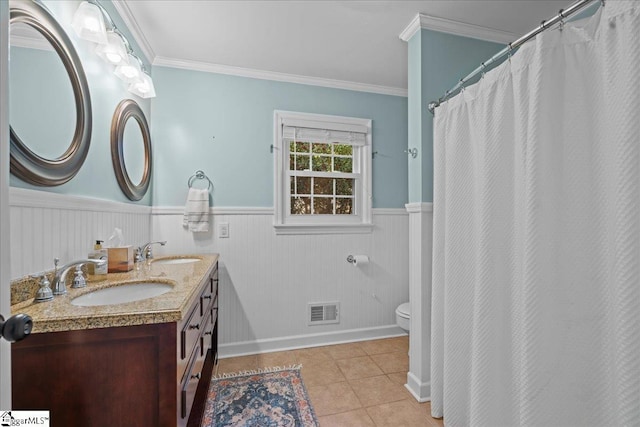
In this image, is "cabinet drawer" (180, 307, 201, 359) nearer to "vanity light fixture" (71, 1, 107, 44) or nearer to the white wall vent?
"vanity light fixture" (71, 1, 107, 44)

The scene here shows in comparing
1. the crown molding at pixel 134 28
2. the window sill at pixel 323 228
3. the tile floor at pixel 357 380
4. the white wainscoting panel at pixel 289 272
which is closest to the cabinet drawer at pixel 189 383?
the tile floor at pixel 357 380

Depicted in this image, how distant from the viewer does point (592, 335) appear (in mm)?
942

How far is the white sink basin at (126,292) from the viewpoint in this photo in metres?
1.18

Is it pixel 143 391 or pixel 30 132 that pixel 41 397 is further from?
pixel 30 132

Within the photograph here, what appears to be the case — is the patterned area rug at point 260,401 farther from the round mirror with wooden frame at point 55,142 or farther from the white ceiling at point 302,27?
the white ceiling at point 302,27

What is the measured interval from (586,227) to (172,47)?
2614mm

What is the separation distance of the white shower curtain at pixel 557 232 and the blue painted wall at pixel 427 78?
0.39 meters

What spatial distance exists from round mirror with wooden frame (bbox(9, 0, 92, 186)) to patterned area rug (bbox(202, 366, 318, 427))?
143 cm

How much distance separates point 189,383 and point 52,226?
815mm

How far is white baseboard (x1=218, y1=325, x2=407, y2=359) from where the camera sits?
7.68 ft

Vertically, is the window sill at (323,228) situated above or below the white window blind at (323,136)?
below

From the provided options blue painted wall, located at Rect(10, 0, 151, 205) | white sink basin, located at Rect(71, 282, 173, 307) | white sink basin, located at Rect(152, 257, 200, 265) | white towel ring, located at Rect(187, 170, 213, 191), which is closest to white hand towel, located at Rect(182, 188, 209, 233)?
white towel ring, located at Rect(187, 170, 213, 191)

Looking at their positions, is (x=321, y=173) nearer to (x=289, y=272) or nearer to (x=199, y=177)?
(x=289, y=272)

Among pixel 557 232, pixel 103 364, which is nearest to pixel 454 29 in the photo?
pixel 557 232
